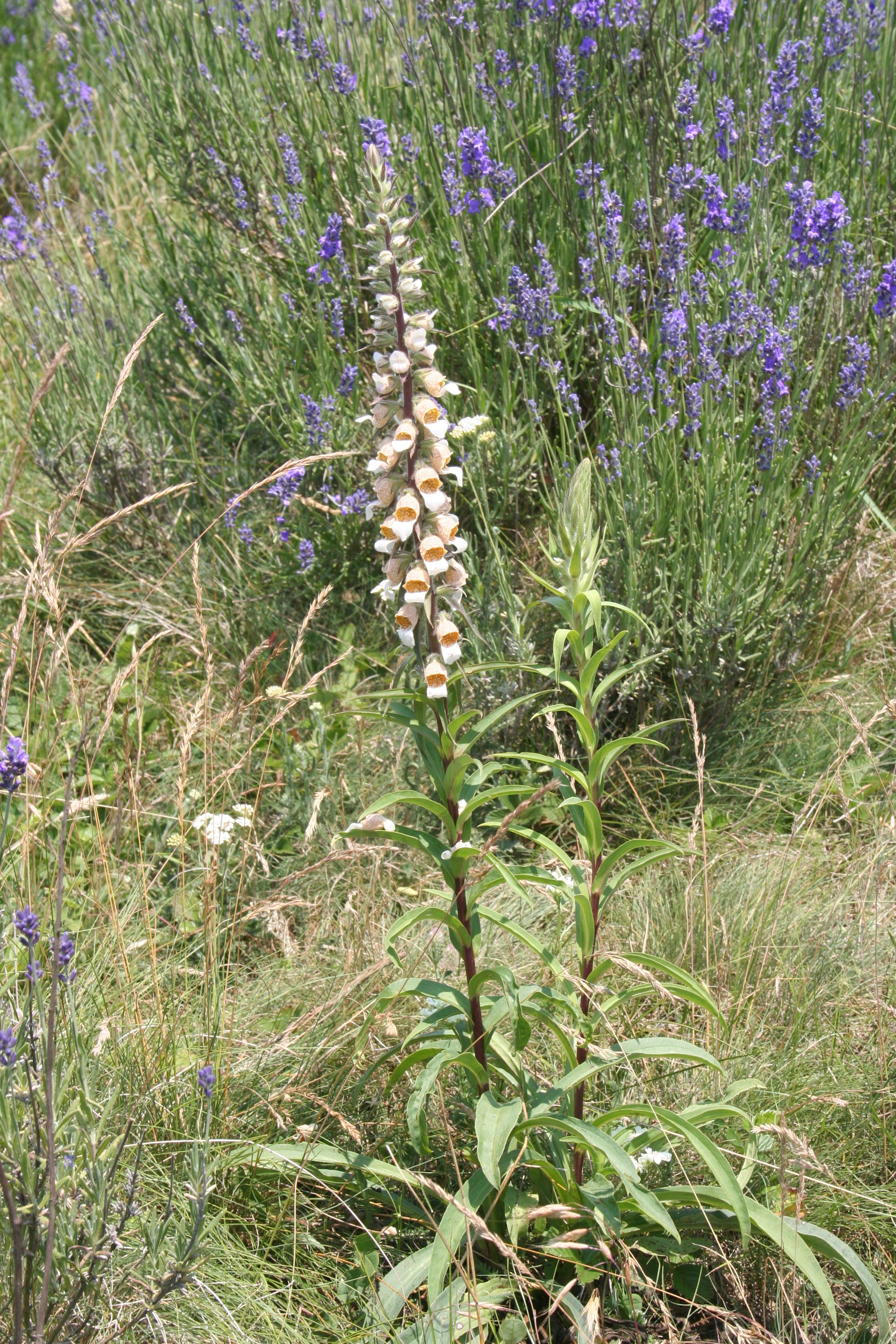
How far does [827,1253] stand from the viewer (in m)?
1.63

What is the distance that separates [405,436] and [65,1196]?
45.0 inches

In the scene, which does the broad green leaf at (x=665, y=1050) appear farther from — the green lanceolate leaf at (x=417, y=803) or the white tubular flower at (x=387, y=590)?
the white tubular flower at (x=387, y=590)

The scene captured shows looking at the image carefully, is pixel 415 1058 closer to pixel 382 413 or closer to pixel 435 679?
pixel 435 679

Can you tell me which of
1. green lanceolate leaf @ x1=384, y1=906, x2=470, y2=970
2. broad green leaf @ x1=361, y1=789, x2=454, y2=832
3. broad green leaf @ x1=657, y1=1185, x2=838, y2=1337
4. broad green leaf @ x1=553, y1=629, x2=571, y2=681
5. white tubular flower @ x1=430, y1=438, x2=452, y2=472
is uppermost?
white tubular flower @ x1=430, y1=438, x2=452, y2=472

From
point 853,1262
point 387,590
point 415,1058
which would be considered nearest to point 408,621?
point 387,590

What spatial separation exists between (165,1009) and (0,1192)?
0.60 m

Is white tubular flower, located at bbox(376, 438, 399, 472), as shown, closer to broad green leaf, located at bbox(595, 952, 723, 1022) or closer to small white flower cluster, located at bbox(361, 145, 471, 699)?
small white flower cluster, located at bbox(361, 145, 471, 699)

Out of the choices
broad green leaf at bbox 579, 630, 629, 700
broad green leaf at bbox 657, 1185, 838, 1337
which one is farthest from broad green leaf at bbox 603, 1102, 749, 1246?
broad green leaf at bbox 579, 630, 629, 700

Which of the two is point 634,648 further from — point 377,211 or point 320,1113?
point 377,211

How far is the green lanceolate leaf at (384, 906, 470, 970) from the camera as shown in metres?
1.56

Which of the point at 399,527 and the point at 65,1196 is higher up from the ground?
the point at 399,527

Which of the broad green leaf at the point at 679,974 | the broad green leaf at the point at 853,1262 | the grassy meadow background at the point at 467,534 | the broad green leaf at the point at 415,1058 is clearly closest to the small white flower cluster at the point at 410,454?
the grassy meadow background at the point at 467,534

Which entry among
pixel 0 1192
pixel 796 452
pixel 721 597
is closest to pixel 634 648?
pixel 721 597

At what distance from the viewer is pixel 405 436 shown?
143 cm
